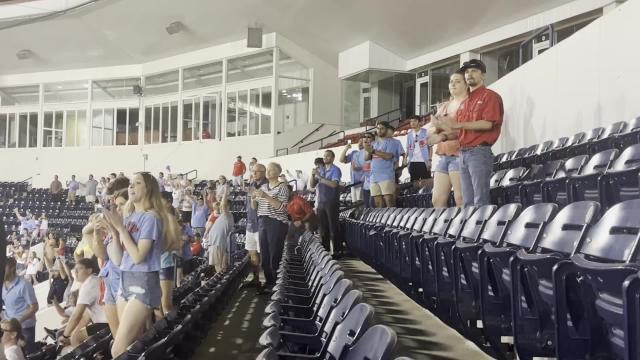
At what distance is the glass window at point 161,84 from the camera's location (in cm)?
2136

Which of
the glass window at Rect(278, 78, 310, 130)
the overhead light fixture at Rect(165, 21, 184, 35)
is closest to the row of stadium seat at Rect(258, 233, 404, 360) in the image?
the glass window at Rect(278, 78, 310, 130)

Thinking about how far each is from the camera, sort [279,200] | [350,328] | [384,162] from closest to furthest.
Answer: [350,328]
[279,200]
[384,162]

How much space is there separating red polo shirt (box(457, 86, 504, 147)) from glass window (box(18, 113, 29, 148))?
23.0 metres

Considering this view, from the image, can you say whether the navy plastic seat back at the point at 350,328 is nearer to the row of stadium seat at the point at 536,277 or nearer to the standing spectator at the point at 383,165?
the row of stadium seat at the point at 536,277

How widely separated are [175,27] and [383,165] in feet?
44.4

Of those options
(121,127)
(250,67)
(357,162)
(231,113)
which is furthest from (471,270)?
(121,127)

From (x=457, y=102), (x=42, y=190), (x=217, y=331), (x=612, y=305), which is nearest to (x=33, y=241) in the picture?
(x=42, y=190)

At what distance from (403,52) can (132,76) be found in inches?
404

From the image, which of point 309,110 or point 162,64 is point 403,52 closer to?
point 309,110

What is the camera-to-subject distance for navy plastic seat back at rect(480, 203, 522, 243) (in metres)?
2.69

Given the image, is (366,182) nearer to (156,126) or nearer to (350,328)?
(350,328)

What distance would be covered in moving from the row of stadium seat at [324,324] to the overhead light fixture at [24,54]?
20.2m

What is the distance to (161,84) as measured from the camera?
71.2 feet

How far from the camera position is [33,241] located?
15.3 meters
